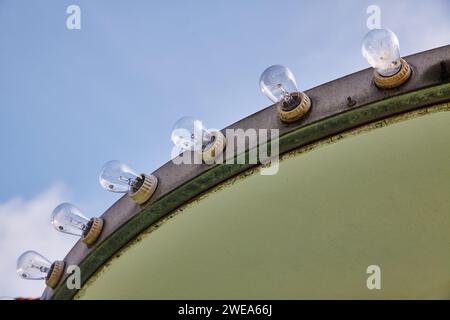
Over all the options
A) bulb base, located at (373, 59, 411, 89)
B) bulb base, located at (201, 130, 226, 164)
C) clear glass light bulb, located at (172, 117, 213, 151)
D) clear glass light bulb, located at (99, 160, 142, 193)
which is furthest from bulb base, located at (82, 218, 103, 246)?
bulb base, located at (373, 59, 411, 89)

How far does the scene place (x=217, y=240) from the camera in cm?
441


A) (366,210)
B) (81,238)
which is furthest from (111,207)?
(366,210)

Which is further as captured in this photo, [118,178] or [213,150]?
[118,178]

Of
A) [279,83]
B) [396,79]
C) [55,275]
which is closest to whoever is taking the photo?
[396,79]

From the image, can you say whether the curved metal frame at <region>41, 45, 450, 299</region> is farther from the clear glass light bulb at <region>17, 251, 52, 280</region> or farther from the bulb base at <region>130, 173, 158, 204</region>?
the clear glass light bulb at <region>17, 251, 52, 280</region>

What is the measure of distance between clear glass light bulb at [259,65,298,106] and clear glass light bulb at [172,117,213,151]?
572 millimetres

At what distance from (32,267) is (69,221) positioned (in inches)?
24.4

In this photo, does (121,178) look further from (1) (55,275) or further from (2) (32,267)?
(2) (32,267)

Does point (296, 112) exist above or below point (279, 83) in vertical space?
below

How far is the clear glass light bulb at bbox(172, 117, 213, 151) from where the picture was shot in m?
4.28

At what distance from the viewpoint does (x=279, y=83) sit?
4.20 metres

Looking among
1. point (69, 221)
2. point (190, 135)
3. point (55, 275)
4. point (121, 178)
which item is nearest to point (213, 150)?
point (190, 135)

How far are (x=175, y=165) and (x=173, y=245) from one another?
2.10 ft

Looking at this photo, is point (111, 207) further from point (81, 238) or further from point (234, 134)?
point (234, 134)
